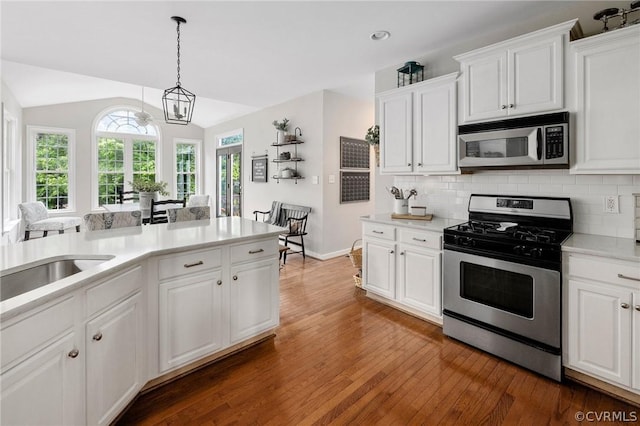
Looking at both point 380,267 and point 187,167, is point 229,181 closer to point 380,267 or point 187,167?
point 187,167

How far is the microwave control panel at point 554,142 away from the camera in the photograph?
220 cm

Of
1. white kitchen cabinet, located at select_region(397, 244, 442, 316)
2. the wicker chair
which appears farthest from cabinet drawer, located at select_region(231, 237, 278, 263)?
the wicker chair

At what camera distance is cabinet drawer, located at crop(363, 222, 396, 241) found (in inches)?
121

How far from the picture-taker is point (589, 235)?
7.65 ft

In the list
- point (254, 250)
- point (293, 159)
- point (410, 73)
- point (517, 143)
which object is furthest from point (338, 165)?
point (254, 250)

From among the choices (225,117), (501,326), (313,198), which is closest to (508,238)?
(501,326)

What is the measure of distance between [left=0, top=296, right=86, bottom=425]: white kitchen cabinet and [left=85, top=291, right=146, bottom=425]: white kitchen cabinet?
7cm

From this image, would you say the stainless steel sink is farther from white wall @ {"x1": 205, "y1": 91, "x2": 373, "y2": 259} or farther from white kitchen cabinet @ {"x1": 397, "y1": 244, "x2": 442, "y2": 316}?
white wall @ {"x1": 205, "y1": 91, "x2": 373, "y2": 259}

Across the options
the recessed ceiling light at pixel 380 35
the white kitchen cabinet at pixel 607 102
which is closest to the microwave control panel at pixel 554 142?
the white kitchen cabinet at pixel 607 102

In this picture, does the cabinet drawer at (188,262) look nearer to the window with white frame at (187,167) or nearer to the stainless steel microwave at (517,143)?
the stainless steel microwave at (517,143)

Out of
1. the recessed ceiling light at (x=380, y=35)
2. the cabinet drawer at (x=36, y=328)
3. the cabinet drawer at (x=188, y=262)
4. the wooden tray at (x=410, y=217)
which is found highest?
the recessed ceiling light at (x=380, y=35)

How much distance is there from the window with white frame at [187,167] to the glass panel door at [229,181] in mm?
947

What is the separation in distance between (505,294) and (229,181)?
265 inches

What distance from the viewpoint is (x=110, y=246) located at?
6.38 ft
